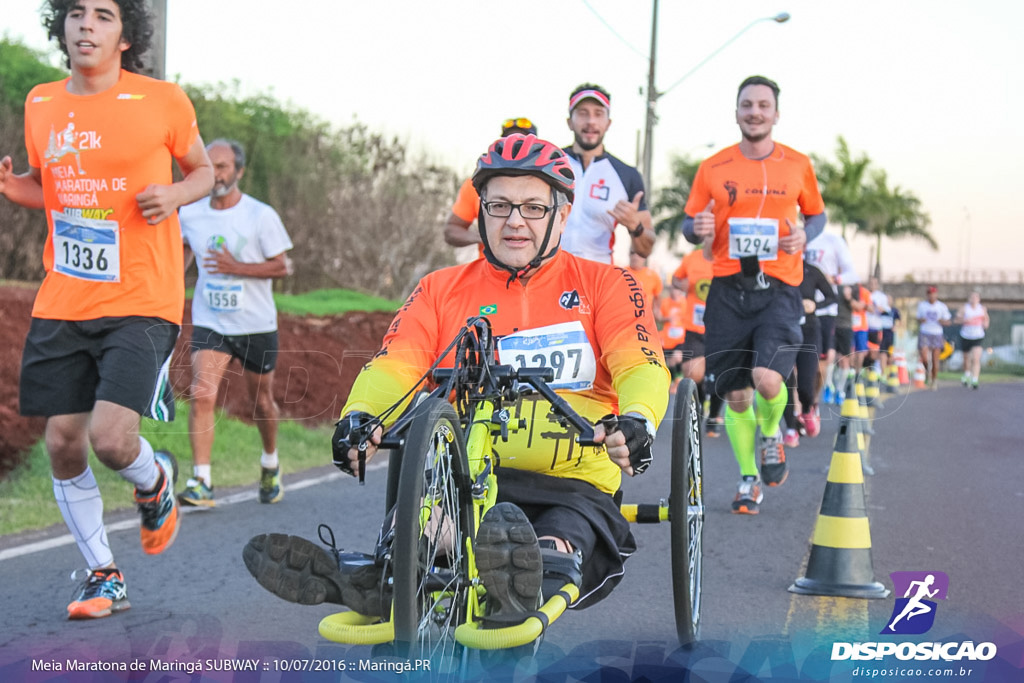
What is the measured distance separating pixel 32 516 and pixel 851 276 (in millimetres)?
10450

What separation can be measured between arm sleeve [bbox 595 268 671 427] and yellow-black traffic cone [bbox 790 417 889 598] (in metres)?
2.06

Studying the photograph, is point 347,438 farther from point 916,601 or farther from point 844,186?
point 844,186

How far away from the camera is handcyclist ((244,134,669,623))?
3877 mm

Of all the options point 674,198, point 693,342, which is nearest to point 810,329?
point 693,342

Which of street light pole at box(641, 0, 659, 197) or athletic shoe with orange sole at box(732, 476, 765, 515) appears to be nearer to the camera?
athletic shoe with orange sole at box(732, 476, 765, 515)

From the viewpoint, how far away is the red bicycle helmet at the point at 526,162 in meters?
4.07

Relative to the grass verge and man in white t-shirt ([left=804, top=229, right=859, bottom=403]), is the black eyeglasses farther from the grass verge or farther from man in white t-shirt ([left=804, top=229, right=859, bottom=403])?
man in white t-shirt ([left=804, top=229, right=859, bottom=403])

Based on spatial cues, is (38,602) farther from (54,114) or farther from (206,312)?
(206,312)

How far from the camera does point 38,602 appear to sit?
17.6ft

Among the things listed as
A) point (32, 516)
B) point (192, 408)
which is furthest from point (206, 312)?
point (32, 516)

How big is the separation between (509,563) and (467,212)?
429 cm

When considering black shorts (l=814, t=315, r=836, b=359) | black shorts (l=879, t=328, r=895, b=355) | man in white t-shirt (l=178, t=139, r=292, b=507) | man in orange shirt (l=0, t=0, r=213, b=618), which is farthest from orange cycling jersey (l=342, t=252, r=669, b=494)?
black shorts (l=879, t=328, r=895, b=355)

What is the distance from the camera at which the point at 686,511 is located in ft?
14.9

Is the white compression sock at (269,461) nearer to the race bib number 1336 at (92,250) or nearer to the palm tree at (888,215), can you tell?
the race bib number 1336 at (92,250)
